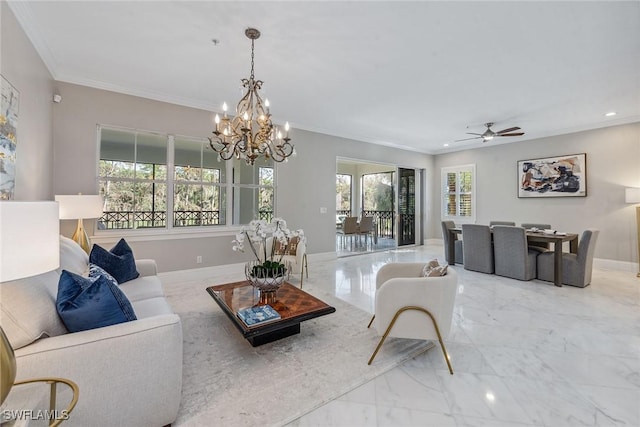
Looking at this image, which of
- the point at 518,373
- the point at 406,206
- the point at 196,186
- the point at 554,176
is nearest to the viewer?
the point at 518,373

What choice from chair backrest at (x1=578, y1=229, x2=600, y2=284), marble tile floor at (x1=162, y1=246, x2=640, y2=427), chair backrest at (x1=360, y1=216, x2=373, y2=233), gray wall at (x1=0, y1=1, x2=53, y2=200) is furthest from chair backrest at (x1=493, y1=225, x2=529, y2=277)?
gray wall at (x1=0, y1=1, x2=53, y2=200)

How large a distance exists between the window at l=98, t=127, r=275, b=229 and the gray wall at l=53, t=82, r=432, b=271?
16cm

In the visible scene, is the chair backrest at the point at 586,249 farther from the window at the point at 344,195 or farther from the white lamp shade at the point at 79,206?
the window at the point at 344,195

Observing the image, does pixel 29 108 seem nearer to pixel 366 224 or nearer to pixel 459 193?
pixel 366 224

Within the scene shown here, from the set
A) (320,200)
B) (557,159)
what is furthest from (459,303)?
(557,159)

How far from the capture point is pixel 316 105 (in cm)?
449

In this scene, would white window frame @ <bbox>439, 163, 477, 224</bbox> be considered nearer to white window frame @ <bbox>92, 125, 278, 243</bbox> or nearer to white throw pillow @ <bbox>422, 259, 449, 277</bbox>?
white window frame @ <bbox>92, 125, 278, 243</bbox>

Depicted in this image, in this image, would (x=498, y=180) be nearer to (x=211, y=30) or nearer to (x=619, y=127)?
(x=619, y=127)

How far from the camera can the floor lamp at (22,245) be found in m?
0.83

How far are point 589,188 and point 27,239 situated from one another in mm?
7812

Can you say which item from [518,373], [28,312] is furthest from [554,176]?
[28,312]

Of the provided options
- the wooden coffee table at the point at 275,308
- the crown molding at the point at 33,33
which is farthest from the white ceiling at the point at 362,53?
the wooden coffee table at the point at 275,308

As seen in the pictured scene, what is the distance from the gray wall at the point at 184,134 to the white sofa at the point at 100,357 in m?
2.82

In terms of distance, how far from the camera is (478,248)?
485 centimetres
